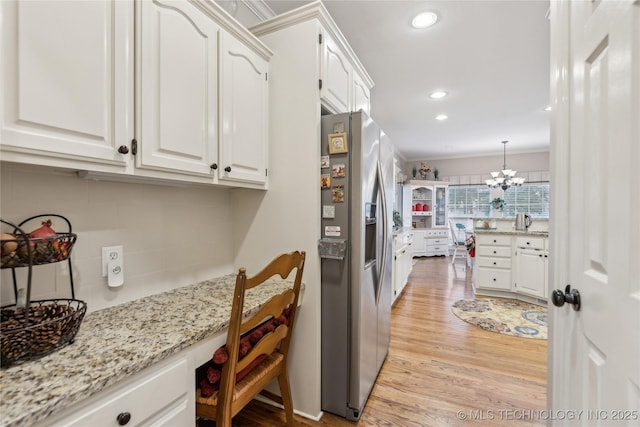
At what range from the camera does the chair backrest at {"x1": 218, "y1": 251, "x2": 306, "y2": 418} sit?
40.3 inches

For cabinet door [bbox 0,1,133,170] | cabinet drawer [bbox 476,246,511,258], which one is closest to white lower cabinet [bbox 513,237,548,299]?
cabinet drawer [bbox 476,246,511,258]

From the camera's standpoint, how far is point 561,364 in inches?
40.4

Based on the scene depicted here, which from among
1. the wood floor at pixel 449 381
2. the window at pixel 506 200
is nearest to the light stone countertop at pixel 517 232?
the wood floor at pixel 449 381

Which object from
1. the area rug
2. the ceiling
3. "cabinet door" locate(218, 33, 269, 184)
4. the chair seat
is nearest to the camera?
the chair seat

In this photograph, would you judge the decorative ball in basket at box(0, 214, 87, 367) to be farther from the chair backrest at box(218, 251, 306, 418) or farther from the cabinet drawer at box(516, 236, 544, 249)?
the cabinet drawer at box(516, 236, 544, 249)

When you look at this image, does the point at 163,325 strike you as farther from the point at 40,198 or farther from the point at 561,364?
the point at 561,364

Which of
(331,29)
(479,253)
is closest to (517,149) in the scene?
(479,253)

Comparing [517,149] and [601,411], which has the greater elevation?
[517,149]

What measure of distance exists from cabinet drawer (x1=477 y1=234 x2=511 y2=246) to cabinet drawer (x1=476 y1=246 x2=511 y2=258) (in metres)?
0.05

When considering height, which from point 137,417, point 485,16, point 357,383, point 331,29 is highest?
point 485,16

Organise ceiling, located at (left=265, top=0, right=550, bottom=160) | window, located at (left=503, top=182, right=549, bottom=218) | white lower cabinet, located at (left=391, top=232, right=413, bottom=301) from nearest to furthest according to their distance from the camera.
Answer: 1. ceiling, located at (left=265, top=0, right=550, bottom=160)
2. white lower cabinet, located at (left=391, top=232, right=413, bottom=301)
3. window, located at (left=503, top=182, right=549, bottom=218)

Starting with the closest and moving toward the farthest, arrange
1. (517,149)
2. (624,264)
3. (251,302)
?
(624,264) → (251,302) → (517,149)

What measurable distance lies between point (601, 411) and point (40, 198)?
1914 mm

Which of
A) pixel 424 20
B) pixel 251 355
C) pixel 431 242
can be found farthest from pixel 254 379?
pixel 431 242
